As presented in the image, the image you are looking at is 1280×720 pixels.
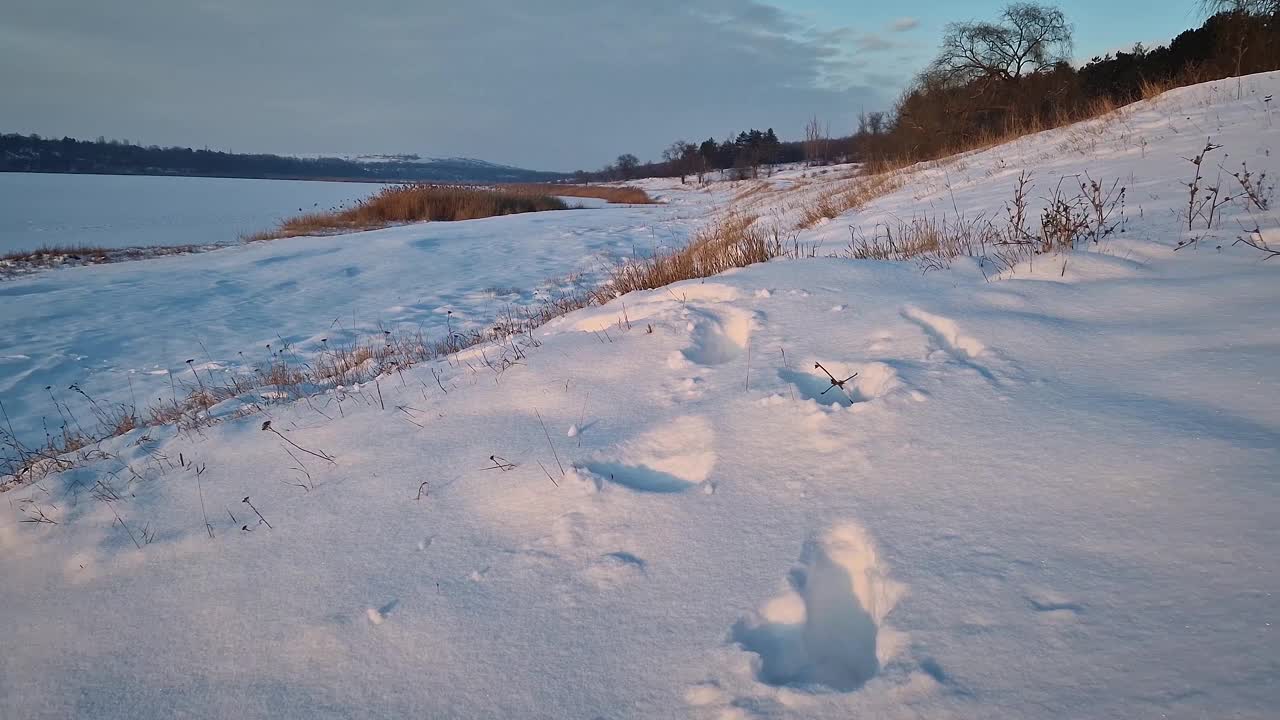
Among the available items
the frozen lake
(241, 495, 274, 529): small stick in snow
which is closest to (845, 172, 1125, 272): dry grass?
(241, 495, 274, 529): small stick in snow

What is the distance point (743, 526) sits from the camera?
1824 mm

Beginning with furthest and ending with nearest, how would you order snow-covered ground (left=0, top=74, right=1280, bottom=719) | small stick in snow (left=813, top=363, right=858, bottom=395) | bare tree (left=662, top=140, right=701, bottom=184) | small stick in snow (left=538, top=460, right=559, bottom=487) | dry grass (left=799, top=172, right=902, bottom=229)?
bare tree (left=662, top=140, right=701, bottom=184) < dry grass (left=799, top=172, right=902, bottom=229) < small stick in snow (left=813, top=363, right=858, bottom=395) < small stick in snow (left=538, top=460, right=559, bottom=487) < snow-covered ground (left=0, top=74, right=1280, bottom=719)

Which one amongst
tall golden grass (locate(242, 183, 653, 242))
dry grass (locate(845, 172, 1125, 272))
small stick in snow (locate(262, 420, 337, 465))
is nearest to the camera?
small stick in snow (locate(262, 420, 337, 465))

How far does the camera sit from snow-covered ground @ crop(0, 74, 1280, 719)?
4.37ft

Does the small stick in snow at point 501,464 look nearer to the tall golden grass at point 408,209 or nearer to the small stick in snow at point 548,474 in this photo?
the small stick in snow at point 548,474

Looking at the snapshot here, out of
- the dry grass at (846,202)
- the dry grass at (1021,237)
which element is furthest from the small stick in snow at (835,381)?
the dry grass at (846,202)

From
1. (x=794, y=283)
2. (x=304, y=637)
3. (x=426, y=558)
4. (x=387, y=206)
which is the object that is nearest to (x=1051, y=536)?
(x=426, y=558)

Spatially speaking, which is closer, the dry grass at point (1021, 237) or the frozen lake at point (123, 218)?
the dry grass at point (1021, 237)

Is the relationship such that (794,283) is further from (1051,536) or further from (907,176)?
(907,176)

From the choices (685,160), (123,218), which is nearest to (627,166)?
(685,160)

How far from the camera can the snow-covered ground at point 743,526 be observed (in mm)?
1333

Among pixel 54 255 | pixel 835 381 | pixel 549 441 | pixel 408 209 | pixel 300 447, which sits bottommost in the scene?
pixel 300 447

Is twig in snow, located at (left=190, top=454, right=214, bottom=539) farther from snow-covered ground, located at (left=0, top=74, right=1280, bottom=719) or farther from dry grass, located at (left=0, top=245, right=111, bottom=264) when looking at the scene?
dry grass, located at (left=0, top=245, right=111, bottom=264)

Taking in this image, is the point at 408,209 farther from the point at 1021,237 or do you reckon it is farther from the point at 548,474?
the point at 548,474
